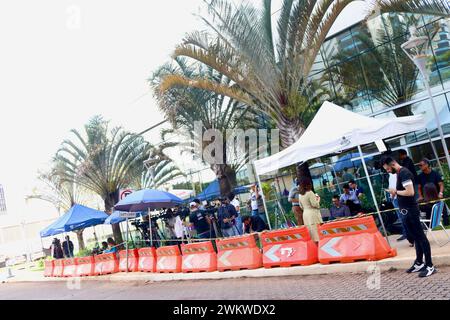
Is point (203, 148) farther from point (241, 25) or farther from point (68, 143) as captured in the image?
point (68, 143)

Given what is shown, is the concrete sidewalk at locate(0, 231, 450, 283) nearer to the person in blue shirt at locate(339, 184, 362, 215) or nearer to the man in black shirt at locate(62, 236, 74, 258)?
the person in blue shirt at locate(339, 184, 362, 215)

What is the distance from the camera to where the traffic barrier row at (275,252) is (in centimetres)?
755

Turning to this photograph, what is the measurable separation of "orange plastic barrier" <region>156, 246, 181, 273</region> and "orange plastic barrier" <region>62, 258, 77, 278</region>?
6266 mm

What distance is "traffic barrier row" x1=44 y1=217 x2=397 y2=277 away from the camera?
24.8 ft

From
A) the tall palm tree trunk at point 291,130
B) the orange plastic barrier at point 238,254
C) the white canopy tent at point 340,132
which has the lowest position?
the orange plastic barrier at point 238,254

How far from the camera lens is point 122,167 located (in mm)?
22875

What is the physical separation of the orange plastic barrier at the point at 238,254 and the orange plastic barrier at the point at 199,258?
0.93ft

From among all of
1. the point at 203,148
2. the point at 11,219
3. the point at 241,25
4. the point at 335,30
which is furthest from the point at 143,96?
the point at 11,219

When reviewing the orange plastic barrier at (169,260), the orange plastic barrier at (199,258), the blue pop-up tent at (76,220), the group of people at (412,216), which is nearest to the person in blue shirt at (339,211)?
the orange plastic barrier at (199,258)

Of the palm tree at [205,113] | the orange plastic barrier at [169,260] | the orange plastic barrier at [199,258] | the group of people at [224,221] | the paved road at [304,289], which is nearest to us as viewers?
the paved road at [304,289]

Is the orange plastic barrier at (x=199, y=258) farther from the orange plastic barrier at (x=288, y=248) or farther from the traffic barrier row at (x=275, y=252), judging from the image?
the orange plastic barrier at (x=288, y=248)

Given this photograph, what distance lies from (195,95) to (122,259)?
22.4 ft

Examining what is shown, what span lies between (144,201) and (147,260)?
189 centimetres

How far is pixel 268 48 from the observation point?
12109 mm
